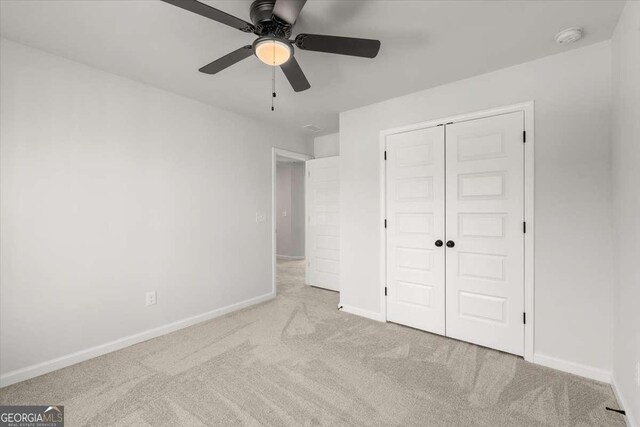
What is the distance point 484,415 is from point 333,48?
2.42m

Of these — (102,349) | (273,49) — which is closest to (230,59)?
(273,49)

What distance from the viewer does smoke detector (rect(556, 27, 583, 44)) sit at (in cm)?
199

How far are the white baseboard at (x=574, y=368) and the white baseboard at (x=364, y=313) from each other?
1.43 m

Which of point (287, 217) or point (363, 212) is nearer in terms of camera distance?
point (363, 212)

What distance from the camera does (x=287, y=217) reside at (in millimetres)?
7473

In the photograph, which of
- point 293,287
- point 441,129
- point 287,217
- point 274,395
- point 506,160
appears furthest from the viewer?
point 287,217

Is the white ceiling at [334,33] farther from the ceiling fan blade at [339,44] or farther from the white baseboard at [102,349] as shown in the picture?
the white baseboard at [102,349]

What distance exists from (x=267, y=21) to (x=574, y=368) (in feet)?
10.7

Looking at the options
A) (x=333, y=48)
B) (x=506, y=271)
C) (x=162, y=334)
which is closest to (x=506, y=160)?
(x=506, y=271)

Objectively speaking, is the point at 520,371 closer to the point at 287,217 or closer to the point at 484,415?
the point at 484,415

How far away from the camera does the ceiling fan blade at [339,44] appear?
5.34 feet

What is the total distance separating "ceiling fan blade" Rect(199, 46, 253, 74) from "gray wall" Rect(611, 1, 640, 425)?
2.14 metres

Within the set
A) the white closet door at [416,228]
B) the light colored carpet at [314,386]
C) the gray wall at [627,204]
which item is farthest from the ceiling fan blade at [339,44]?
the light colored carpet at [314,386]

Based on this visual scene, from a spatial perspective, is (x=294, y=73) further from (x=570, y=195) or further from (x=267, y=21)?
(x=570, y=195)
